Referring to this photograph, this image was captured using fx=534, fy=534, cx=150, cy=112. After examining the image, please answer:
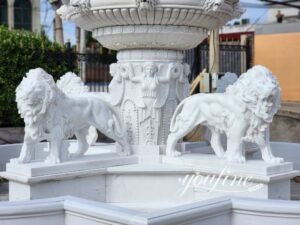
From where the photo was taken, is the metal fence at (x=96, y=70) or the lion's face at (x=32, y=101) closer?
the lion's face at (x=32, y=101)

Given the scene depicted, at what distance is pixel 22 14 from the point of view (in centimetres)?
3145

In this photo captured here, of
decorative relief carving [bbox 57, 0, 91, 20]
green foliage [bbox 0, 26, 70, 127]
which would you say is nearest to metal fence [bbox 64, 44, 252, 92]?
green foliage [bbox 0, 26, 70, 127]

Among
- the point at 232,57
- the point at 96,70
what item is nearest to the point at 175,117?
the point at 96,70

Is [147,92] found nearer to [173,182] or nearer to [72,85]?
[173,182]

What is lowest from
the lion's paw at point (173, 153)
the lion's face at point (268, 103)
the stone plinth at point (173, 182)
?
the stone plinth at point (173, 182)

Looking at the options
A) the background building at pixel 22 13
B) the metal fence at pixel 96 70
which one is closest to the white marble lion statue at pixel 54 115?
the metal fence at pixel 96 70

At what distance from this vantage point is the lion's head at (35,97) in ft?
11.1

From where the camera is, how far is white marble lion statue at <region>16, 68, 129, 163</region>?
3402 mm

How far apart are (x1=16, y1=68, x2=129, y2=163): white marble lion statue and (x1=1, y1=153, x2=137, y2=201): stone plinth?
99 mm

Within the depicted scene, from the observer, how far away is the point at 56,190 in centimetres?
352

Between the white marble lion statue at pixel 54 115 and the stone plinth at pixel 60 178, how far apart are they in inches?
3.9

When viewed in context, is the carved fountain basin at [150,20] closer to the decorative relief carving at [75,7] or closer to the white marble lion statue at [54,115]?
the decorative relief carving at [75,7]

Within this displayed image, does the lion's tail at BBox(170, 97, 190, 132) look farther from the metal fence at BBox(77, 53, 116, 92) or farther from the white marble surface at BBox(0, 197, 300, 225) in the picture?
the metal fence at BBox(77, 53, 116, 92)

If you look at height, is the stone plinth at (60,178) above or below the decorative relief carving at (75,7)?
below
